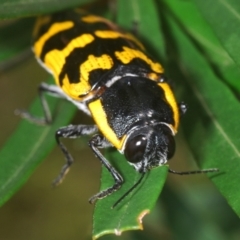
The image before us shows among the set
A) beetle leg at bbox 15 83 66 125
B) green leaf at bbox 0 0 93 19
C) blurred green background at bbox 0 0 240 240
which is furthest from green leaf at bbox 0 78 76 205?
blurred green background at bbox 0 0 240 240

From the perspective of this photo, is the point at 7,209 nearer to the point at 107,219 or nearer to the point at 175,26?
the point at 175,26

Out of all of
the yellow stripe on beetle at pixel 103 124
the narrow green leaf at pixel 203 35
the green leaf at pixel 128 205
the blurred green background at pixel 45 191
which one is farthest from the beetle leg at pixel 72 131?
the blurred green background at pixel 45 191

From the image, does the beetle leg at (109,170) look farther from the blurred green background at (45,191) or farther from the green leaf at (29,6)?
the blurred green background at (45,191)

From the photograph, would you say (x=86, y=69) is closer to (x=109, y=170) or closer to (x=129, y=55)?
(x=129, y=55)

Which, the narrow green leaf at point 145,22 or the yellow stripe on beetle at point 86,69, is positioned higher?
the narrow green leaf at point 145,22

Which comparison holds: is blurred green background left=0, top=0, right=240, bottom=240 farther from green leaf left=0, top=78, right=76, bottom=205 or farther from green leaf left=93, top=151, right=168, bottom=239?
green leaf left=93, top=151, right=168, bottom=239
